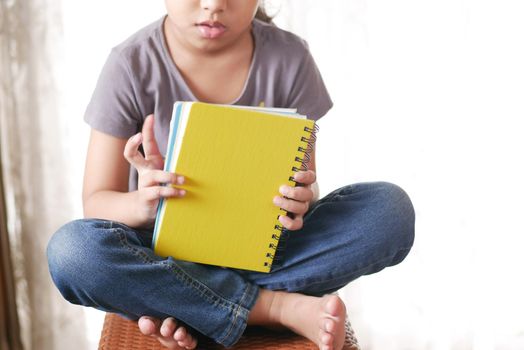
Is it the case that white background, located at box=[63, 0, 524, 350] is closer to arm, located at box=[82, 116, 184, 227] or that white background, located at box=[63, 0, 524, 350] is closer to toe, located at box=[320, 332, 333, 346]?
arm, located at box=[82, 116, 184, 227]

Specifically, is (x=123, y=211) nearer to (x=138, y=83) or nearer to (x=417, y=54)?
(x=138, y=83)

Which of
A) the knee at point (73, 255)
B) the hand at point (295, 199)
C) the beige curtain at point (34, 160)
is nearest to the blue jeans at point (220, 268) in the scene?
the knee at point (73, 255)

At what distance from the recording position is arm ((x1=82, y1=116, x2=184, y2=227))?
1079 mm

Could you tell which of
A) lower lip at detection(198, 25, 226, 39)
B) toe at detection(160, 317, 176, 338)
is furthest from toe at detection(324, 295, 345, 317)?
lower lip at detection(198, 25, 226, 39)

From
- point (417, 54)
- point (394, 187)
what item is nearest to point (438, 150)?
point (417, 54)

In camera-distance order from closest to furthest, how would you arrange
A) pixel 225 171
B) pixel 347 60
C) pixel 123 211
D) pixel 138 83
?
pixel 225 171, pixel 123 211, pixel 138 83, pixel 347 60

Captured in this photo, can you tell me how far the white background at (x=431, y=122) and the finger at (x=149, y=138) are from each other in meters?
0.65

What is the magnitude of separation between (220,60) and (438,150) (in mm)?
669

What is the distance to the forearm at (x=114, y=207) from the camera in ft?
3.86

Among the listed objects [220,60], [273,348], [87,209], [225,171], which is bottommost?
[273,348]

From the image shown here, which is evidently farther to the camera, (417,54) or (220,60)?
(417,54)

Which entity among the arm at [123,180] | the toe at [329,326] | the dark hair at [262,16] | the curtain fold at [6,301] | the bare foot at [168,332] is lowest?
the curtain fold at [6,301]

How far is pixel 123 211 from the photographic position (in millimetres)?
1193

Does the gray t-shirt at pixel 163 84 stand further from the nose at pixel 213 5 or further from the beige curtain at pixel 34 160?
the beige curtain at pixel 34 160
